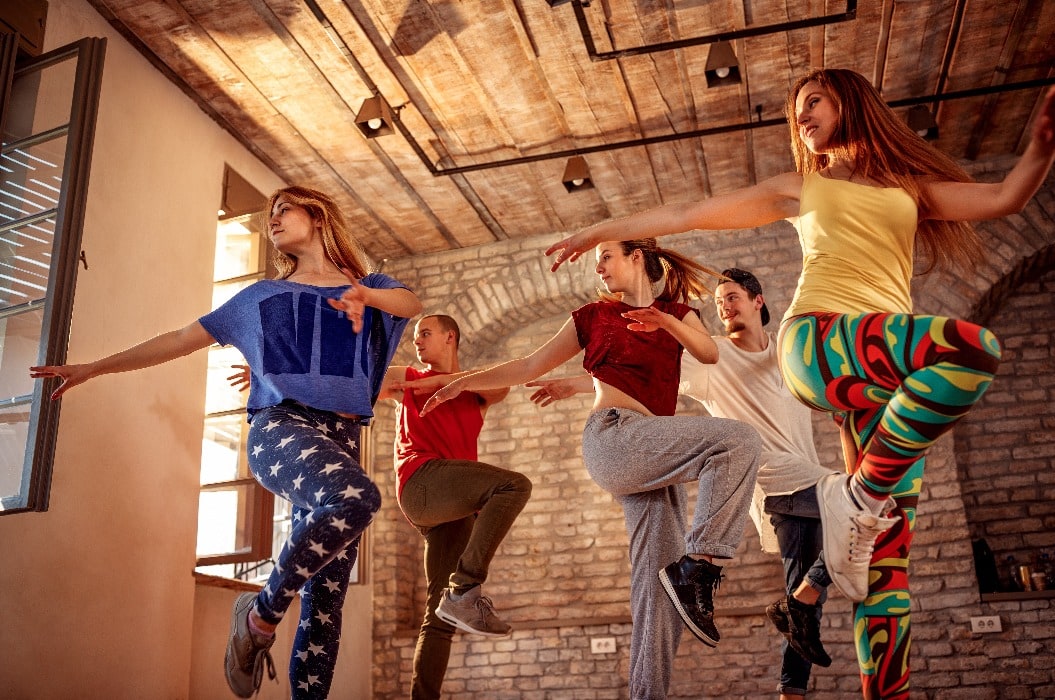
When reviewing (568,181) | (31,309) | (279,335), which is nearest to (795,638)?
(279,335)

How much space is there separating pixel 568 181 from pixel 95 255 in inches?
121

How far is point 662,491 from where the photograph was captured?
307cm

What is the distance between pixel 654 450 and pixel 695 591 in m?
0.46

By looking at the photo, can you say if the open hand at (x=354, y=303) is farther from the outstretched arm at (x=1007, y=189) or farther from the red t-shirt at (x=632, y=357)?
the outstretched arm at (x=1007, y=189)

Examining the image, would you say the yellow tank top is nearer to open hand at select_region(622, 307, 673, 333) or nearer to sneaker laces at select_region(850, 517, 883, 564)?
open hand at select_region(622, 307, 673, 333)

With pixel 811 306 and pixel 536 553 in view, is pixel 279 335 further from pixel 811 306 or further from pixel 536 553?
→ pixel 536 553

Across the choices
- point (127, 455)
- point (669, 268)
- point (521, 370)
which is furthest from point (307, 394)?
point (127, 455)

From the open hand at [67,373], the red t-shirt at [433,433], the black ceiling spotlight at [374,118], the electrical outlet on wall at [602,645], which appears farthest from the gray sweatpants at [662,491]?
the electrical outlet on wall at [602,645]

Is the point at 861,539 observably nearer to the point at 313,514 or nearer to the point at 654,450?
the point at 654,450

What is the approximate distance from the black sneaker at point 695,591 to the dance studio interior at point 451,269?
227 centimetres

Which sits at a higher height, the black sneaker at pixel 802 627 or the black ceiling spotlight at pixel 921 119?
the black ceiling spotlight at pixel 921 119

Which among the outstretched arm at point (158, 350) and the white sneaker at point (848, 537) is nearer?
the white sneaker at point (848, 537)

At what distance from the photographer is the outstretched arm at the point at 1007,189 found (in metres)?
2.15

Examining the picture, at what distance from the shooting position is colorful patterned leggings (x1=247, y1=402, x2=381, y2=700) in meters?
2.48
